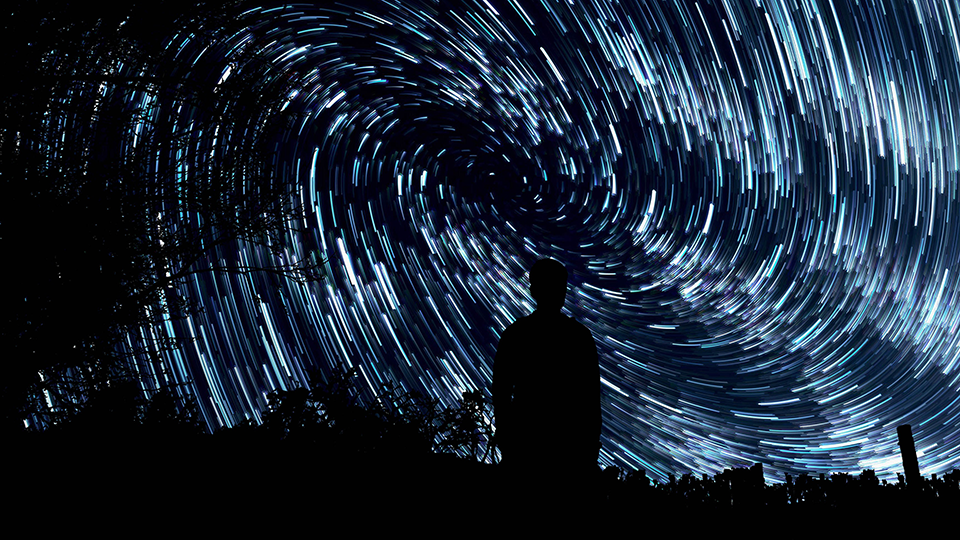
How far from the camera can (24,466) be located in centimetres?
580

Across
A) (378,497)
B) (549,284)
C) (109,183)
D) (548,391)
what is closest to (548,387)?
(548,391)

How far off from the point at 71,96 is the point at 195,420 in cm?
507

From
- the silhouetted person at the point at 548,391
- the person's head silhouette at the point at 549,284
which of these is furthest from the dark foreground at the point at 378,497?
the person's head silhouette at the point at 549,284

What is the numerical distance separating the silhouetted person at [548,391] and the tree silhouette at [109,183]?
619 centimetres

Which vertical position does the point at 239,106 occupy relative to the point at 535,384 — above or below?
above

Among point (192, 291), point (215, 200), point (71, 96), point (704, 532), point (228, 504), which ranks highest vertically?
point (71, 96)

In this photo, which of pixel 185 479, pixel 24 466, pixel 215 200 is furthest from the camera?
pixel 215 200

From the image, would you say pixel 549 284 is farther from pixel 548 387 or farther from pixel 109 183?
pixel 109 183

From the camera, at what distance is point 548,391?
348 centimetres

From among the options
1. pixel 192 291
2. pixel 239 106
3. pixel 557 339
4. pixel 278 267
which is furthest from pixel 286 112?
pixel 557 339

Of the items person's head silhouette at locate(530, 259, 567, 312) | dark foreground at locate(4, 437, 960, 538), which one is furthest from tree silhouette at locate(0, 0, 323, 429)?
person's head silhouette at locate(530, 259, 567, 312)

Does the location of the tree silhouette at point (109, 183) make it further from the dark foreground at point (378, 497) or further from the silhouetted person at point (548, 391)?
the silhouetted person at point (548, 391)

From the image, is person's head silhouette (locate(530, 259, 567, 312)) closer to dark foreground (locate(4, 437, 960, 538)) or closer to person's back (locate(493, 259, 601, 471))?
person's back (locate(493, 259, 601, 471))

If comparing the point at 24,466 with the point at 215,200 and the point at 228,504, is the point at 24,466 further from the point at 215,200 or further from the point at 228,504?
the point at 215,200
